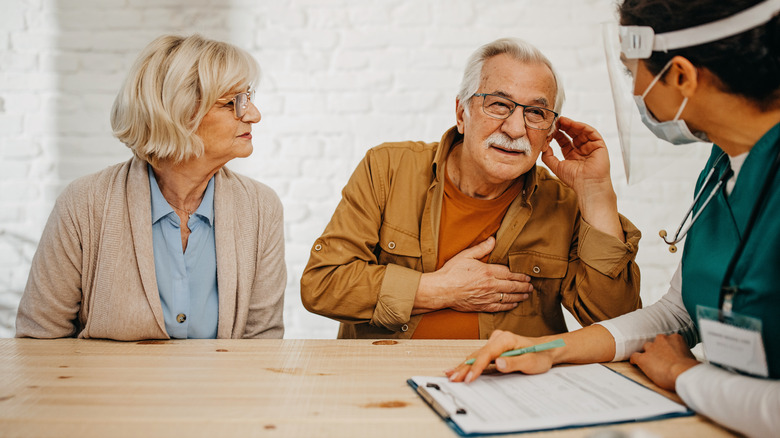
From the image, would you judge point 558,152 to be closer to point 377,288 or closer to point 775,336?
point 377,288

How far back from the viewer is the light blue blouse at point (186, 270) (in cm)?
180

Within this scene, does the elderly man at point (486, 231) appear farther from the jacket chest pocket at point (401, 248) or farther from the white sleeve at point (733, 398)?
the white sleeve at point (733, 398)

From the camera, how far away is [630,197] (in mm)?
2689

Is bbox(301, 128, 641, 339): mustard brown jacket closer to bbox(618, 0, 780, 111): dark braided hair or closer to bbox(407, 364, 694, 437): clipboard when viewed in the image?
bbox(407, 364, 694, 437): clipboard

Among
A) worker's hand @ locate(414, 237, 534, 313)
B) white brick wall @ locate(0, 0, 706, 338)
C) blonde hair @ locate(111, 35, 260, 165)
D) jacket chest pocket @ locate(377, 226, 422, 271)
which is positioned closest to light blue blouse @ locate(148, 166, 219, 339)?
blonde hair @ locate(111, 35, 260, 165)

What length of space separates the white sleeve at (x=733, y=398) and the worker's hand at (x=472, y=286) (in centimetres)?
75

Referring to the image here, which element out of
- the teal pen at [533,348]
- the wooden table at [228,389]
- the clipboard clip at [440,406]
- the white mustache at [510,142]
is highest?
the white mustache at [510,142]

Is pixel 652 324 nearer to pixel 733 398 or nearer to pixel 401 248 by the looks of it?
pixel 733 398

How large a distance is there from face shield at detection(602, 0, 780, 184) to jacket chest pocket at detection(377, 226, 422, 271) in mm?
755

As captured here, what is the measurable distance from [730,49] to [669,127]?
22 cm

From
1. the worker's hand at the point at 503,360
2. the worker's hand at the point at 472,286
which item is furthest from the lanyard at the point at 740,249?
the worker's hand at the point at 472,286

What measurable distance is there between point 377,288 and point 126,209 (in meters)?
0.78

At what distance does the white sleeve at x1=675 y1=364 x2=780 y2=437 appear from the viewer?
93 cm

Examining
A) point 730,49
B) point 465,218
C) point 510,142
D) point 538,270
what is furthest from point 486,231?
point 730,49
